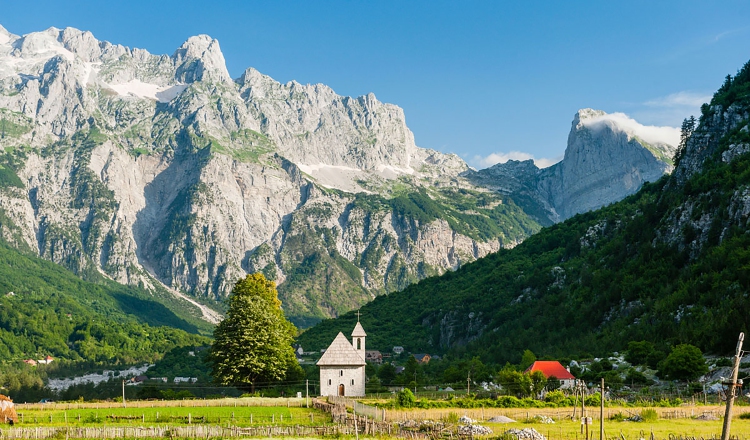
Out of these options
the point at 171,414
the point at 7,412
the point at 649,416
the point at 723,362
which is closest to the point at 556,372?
the point at 723,362

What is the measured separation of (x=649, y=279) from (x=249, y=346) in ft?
204

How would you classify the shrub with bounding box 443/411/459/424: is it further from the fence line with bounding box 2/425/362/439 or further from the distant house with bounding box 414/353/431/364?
the distant house with bounding box 414/353/431/364

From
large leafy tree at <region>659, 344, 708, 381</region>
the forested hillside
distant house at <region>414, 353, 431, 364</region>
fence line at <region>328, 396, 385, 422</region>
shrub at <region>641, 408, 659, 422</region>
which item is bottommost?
distant house at <region>414, 353, 431, 364</region>

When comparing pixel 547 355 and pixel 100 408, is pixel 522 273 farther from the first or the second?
pixel 100 408

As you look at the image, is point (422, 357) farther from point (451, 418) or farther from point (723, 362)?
point (451, 418)

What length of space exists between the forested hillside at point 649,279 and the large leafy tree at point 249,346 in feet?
141

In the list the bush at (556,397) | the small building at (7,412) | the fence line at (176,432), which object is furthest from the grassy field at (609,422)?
the small building at (7,412)

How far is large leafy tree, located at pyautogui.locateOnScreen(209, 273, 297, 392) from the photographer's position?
3378 inches

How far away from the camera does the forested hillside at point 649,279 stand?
3900 inches

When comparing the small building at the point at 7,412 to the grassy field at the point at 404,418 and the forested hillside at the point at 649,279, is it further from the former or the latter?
the forested hillside at the point at 649,279

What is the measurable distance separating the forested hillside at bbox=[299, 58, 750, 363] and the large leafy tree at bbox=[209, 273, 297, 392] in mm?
42946

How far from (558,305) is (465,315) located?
35820 millimetres

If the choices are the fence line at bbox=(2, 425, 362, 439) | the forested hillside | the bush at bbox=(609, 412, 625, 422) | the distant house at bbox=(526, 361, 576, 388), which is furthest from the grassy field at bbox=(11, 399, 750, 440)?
the forested hillside

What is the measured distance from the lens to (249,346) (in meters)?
Result: 85.8
